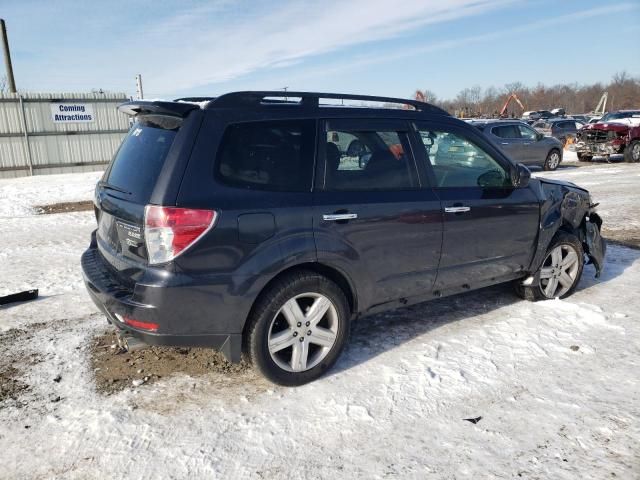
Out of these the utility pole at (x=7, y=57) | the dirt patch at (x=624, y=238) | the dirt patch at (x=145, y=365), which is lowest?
the dirt patch at (x=624, y=238)

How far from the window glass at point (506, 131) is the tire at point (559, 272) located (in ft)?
39.7

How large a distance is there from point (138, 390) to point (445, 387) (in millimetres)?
2081

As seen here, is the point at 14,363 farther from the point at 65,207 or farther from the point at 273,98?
the point at 65,207

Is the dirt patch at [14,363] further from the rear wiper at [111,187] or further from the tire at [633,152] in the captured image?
the tire at [633,152]

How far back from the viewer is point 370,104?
4008 mm

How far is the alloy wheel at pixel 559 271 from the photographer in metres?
4.98

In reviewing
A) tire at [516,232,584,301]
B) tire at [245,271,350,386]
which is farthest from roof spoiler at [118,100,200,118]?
tire at [516,232,584,301]

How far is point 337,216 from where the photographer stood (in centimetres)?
349

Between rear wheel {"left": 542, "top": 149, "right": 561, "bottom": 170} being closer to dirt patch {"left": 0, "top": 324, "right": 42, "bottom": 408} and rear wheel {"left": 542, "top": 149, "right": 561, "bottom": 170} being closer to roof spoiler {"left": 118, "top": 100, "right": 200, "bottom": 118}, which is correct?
roof spoiler {"left": 118, "top": 100, "right": 200, "bottom": 118}

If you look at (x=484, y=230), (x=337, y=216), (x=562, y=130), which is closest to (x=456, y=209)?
(x=484, y=230)

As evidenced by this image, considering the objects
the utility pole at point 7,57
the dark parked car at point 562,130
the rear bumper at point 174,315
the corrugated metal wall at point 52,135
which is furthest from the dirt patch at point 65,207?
the dark parked car at point 562,130

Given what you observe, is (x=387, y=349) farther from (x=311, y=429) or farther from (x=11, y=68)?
(x=11, y=68)

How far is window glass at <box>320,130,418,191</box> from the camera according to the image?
3.61 meters

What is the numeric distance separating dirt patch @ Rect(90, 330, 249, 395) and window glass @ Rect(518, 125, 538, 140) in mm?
15630
